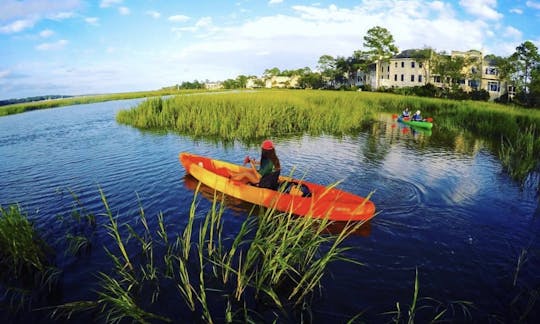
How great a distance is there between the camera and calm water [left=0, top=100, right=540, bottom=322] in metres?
5.40

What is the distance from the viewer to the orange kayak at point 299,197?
7.14m

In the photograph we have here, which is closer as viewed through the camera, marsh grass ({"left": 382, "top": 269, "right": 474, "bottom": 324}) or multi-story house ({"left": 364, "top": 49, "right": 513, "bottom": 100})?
marsh grass ({"left": 382, "top": 269, "right": 474, "bottom": 324})

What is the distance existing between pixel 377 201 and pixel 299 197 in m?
2.77

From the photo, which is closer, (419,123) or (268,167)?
(268,167)

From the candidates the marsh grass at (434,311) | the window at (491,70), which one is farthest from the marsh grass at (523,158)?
the window at (491,70)

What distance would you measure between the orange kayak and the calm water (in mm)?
587

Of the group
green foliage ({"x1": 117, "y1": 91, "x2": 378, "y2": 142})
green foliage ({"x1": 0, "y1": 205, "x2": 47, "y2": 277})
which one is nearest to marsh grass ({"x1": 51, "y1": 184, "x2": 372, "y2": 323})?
green foliage ({"x1": 0, "y1": 205, "x2": 47, "y2": 277})

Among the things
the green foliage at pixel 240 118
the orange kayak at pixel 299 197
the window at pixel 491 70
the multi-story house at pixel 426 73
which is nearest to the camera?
the orange kayak at pixel 299 197

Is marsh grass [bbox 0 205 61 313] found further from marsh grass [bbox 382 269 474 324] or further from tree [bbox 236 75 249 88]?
tree [bbox 236 75 249 88]

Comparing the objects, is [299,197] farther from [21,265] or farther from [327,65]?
[327,65]

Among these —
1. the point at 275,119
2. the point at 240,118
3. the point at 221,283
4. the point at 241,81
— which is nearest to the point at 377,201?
the point at 221,283

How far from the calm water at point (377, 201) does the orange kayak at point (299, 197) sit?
587 millimetres

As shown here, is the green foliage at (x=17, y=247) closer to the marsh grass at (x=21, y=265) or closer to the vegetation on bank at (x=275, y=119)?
the marsh grass at (x=21, y=265)

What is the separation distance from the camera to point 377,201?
8852 millimetres
